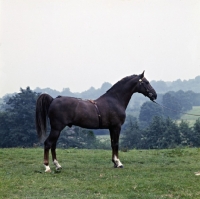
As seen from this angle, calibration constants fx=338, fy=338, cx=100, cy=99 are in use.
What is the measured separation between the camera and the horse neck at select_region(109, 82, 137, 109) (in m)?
10.4

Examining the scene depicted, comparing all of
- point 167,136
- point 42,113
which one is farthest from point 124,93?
point 167,136

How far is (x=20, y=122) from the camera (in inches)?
1497

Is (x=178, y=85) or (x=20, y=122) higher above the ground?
(x=178, y=85)

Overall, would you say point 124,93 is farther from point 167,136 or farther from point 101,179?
point 167,136

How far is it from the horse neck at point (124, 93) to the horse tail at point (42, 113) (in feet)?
6.66

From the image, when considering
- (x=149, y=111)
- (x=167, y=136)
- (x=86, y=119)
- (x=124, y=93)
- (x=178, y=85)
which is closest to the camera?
(x=86, y=119)

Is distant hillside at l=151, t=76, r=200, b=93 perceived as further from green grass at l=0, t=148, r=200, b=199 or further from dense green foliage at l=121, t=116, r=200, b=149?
green grass at l=0, t=148, r=200, b=199

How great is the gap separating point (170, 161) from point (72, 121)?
375 centimetres

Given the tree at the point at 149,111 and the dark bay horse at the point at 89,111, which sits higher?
the tree at the point at 149,111

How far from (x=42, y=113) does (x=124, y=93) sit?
2616 millimetres

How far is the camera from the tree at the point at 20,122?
35.9 metres

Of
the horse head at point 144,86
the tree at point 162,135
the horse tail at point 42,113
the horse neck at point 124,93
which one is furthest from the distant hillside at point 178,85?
the horse tail at point 42,113

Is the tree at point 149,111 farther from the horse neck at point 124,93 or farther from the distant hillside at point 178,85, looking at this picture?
the horse neck at point 124,93

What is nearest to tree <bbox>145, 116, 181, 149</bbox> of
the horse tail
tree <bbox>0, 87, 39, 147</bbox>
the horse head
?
tree <bbox>0, 87, 39, 147</bbox>
